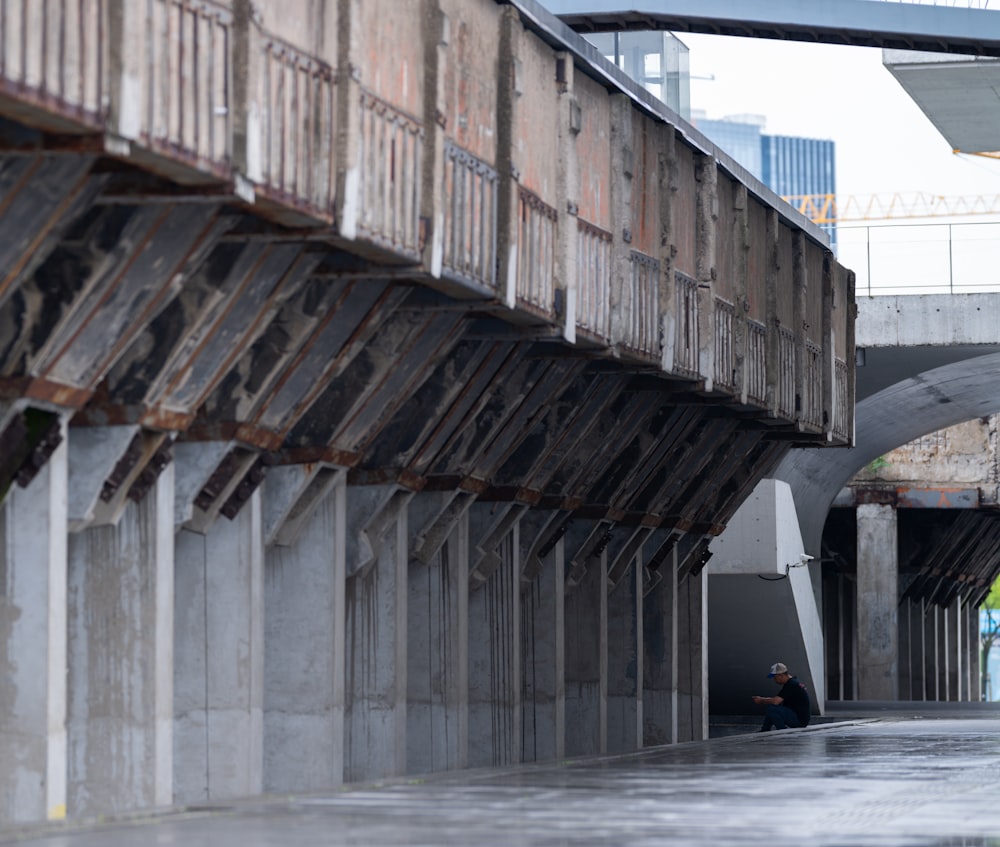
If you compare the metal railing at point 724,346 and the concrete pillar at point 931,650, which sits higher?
the metal railing at point 724,346

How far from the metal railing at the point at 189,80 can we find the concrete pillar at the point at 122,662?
367 cm

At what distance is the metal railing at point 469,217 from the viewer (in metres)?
15.4

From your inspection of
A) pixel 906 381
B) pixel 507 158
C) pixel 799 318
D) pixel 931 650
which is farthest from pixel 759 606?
pixel 931 650

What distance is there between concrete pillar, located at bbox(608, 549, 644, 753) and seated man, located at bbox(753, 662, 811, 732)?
198 centimetres

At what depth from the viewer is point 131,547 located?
14.6m

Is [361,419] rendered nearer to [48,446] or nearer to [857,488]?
[48,446]

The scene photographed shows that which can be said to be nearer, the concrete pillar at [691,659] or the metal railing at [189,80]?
the metal railing at [189,80]

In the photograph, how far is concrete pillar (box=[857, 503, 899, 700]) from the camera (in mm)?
49469

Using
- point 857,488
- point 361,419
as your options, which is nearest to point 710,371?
point 361,419

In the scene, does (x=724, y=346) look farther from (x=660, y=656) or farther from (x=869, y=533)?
(x=869, y=533)

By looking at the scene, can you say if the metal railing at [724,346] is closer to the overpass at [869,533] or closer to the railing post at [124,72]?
the railing post at [124,72]

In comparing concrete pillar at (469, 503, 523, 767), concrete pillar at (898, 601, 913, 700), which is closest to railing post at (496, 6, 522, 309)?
concrete pillar at (469, 503, 523, 767)

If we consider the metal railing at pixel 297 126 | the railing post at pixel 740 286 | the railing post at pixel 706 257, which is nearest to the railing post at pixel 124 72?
the metal railing at pixel 297 126

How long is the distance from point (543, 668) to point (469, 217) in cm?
992
